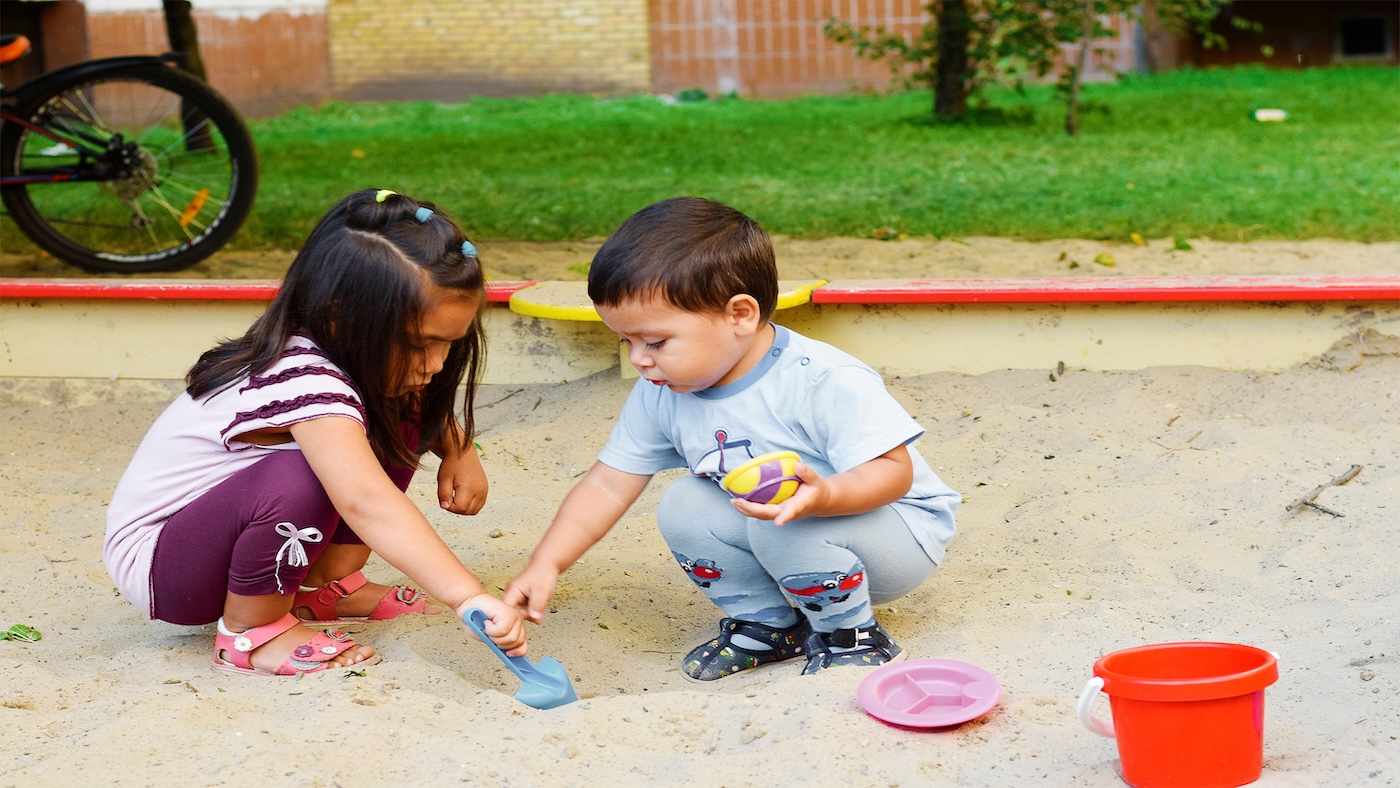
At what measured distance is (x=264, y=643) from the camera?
2.00 meters

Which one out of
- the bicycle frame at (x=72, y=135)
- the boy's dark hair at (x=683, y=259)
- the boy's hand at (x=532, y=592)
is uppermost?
the bicycle frame at (x=72, y=135)

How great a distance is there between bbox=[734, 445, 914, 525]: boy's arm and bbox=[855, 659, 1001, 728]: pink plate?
0.22m

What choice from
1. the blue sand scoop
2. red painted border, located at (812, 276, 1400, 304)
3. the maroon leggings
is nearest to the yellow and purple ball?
the blue sand scoop

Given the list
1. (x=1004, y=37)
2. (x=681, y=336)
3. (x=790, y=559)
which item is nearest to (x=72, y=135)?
(x=681, y=336)

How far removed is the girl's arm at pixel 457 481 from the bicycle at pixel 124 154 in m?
2.35

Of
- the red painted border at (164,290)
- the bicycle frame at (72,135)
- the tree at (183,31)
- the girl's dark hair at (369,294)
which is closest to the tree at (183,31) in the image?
the tree at (183,31)

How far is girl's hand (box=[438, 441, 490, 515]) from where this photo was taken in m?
2.19

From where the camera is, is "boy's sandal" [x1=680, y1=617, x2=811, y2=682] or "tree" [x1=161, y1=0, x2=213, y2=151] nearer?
"boy's sandal" [x1=680, y1=617, x2=811, y2=682]

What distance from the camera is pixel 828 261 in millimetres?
4188

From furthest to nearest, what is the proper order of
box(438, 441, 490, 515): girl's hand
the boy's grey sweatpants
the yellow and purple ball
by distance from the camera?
box(438, 441, 490, 515): girl's hand, the boy's grey sweatpants, the yellow and purple ball

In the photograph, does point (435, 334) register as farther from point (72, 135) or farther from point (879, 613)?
point (72, 135)

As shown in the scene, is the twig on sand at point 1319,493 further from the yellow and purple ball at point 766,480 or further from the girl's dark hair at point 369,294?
the girl's dark hair at point 369,294

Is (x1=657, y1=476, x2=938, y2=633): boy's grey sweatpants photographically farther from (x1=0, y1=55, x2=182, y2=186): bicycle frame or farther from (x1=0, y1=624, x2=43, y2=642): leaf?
(x1=0, y1=55, x2=182, y2=186): bicycle frame

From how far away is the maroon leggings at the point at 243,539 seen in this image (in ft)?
6.19
